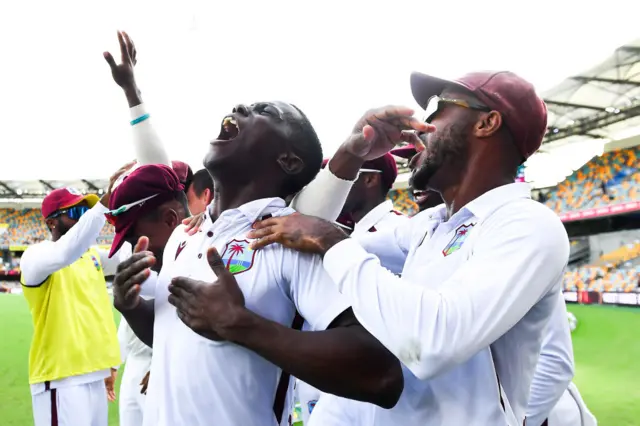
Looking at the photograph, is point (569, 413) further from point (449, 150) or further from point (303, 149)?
point (303, 149)

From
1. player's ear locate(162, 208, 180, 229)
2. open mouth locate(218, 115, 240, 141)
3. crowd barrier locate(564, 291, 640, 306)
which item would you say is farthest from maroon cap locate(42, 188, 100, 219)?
crowd barrier locate(564, 291, 640, 306)

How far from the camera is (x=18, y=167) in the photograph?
107 ft

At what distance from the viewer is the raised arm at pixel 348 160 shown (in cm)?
174

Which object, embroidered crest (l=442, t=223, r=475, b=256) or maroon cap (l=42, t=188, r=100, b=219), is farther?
maroon cap (l=42, t=188, r=100, b=219)

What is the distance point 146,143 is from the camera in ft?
8.21

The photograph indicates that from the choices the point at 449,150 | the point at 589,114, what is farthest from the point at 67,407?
the point at 589,114

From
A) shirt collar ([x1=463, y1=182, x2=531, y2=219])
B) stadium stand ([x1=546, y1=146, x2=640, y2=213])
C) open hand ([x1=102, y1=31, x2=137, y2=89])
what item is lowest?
stadium stand ([x1=546, y1=146, x2=640, y2=213])

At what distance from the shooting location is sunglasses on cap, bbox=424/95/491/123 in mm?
1727

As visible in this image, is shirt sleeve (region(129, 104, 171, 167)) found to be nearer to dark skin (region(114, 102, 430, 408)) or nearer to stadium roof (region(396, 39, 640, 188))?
dark skin (region(114, 102, 430, 408))

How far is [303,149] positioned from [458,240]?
1.90 ft

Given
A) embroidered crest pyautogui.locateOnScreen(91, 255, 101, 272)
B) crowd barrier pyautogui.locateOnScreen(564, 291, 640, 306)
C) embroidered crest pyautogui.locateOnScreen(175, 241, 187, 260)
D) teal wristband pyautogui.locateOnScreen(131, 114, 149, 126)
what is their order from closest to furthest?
embroidered crest pyautogui.locateOnScreen(175, 241, 187, 260) < teal wristband pyautogui.locateOnScreen(131, 114, 149, 126) < embroidered crest pyautogui.locateOnScreen(91, 255, 101, 272) < crowd barrier pyautogui.locateOnScreen(564, 291, 640, 306)

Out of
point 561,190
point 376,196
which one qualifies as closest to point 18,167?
point 561,190

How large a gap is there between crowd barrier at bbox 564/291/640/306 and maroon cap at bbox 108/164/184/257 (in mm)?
17142

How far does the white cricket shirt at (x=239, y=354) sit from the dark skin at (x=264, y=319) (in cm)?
7
